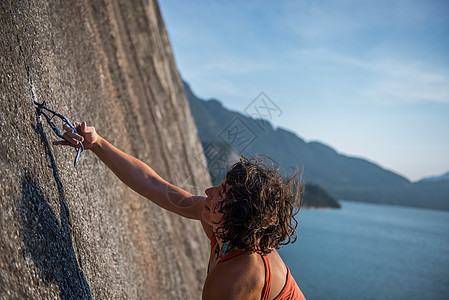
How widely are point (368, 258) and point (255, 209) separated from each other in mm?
54214

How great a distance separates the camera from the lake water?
112 ft

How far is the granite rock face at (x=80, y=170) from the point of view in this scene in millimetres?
1307

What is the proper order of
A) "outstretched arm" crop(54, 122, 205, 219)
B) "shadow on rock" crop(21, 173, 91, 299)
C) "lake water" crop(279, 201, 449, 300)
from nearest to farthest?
"shadow on rock" crop(21, 173, 91, 299) → "outstretched arm" crop(54, 122, 205, 219) → "lake water" crop(279, 201, 449, 300)

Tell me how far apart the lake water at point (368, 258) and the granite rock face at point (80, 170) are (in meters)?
→ 17.6

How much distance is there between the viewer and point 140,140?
3.54 metres

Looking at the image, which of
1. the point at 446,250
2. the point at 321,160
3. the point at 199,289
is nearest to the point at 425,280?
the point at 446,250

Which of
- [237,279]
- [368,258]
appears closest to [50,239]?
[237,279]

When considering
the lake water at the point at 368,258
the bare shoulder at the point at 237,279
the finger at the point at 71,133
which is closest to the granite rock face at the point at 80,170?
the finger at the point at 71,133

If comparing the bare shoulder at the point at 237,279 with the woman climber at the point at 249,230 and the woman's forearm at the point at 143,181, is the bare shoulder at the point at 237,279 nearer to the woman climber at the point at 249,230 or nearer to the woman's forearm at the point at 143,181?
the woman climber at the point at 249,230

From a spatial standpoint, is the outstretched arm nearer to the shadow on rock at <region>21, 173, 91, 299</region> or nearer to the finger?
the finger

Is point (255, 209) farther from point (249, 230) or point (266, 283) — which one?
point (266, 283)

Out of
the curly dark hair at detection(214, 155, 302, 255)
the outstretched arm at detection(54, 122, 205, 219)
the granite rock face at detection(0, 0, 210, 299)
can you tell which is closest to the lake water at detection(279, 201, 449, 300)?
the granite rock face at detection(0, 0, 210, 299)

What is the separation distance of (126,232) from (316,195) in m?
77.1

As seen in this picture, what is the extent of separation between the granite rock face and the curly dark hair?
2.32 feet
